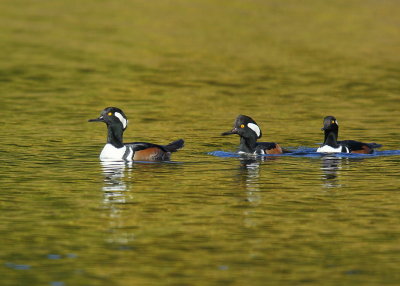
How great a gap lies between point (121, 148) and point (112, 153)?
25 cm

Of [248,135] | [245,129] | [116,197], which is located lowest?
[116,197]

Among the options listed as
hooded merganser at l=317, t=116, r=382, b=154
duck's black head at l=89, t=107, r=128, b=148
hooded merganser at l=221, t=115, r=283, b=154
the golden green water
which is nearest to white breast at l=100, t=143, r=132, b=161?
duck's black head at l=89, t=107, r=128, b=148

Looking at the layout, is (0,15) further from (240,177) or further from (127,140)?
(240,177)

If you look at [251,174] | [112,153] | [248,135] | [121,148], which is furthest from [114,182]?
[248,135]

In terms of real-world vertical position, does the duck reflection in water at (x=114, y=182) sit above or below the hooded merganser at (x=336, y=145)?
below

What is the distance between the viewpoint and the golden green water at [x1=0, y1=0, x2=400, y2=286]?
49.7ft

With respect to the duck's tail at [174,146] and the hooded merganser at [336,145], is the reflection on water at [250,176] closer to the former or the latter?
the duck's tail at [174,146]

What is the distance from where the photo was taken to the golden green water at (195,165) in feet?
49.7

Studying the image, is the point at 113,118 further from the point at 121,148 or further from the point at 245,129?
the point at 245,129

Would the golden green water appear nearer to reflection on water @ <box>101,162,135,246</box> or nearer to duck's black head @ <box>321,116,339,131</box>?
reflection on water @ <box>101,162,135,246</box>

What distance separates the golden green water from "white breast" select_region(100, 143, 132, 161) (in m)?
0.40

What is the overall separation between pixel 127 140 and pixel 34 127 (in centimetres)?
282

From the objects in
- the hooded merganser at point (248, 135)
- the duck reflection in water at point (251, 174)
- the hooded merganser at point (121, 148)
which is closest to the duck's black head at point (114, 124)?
the hooded merganser at point (121, 148)

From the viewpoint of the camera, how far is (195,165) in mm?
23828
